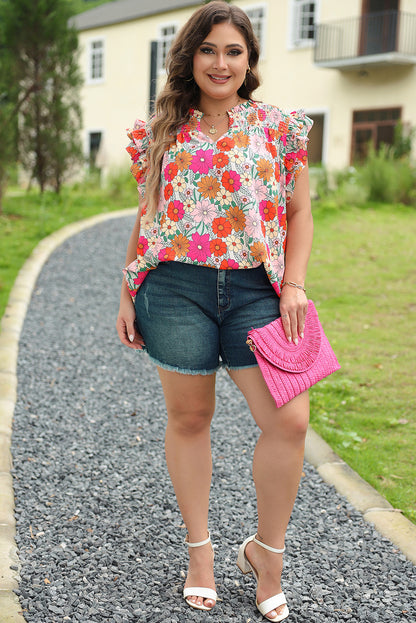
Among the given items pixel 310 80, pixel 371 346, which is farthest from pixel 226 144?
pixel 310 80

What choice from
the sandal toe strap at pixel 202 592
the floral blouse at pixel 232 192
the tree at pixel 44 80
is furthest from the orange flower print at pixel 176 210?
the tree at pixel 44 80

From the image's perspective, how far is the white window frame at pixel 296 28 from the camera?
1856 cm

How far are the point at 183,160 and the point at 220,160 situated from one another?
117 millimetres

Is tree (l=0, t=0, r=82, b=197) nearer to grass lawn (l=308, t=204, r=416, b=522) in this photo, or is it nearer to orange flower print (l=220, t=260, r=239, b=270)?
grass lawn (l=308, t=204, r=416, b=522)

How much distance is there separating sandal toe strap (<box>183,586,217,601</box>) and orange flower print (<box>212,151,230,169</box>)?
1.37m

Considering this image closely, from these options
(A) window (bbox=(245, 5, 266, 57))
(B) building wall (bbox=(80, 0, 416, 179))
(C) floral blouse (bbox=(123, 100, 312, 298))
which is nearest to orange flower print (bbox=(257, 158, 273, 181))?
(C) floral blouse (bbox=(123, 100, 312, 298))

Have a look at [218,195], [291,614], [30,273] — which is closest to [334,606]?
[291,614]

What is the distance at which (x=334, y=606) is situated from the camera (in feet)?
7.38

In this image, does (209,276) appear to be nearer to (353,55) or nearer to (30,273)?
(30,273)

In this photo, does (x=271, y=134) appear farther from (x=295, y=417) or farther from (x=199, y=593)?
(x=199, y=593)

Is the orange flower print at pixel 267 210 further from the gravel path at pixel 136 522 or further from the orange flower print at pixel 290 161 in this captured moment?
the gravel path at pixel 136 522

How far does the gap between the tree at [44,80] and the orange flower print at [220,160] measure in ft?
32.1

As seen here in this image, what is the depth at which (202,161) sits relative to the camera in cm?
199

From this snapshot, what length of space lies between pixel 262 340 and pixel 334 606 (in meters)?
0.97
